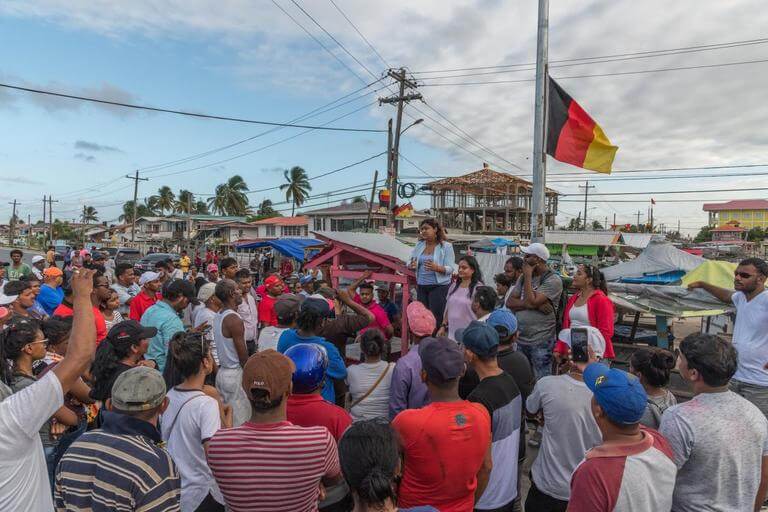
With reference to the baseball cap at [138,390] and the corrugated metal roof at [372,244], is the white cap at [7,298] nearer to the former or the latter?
the corrugated metal roof at [372,244]

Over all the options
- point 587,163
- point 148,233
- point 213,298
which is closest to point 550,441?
point 213,298

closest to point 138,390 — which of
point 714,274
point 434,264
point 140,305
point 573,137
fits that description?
point 434,264

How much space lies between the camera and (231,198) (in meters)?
66.1

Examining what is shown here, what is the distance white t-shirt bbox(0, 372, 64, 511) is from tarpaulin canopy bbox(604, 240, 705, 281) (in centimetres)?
963

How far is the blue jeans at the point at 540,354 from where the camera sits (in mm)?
4840

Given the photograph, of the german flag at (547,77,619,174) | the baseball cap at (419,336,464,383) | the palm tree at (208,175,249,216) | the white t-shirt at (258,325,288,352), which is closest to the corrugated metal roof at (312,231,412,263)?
the white t-shirt at (258,325,288,352)

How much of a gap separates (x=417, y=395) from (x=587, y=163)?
6478mm

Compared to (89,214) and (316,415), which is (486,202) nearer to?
(316,415)

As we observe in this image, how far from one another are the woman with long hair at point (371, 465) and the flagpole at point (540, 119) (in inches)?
255

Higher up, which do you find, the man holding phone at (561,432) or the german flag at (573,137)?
the german flag at (573,137)

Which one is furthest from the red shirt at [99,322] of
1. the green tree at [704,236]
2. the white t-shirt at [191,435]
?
the green tree at [704,236]

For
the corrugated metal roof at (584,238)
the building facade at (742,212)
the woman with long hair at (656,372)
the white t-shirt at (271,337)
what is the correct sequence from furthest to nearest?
1. the building facade at (742,212)
2. the corrugated metal roof at (584,238)
3. the white t-shirt at (271,337)
4. the woman with long hair at (656,372)

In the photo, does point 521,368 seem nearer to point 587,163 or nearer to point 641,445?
point 641,445

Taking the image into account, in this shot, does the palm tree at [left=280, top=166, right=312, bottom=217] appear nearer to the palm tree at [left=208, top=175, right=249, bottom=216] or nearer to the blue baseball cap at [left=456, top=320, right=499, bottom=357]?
the palm tree at [left=208, top=175, right=249, bottom=216]
